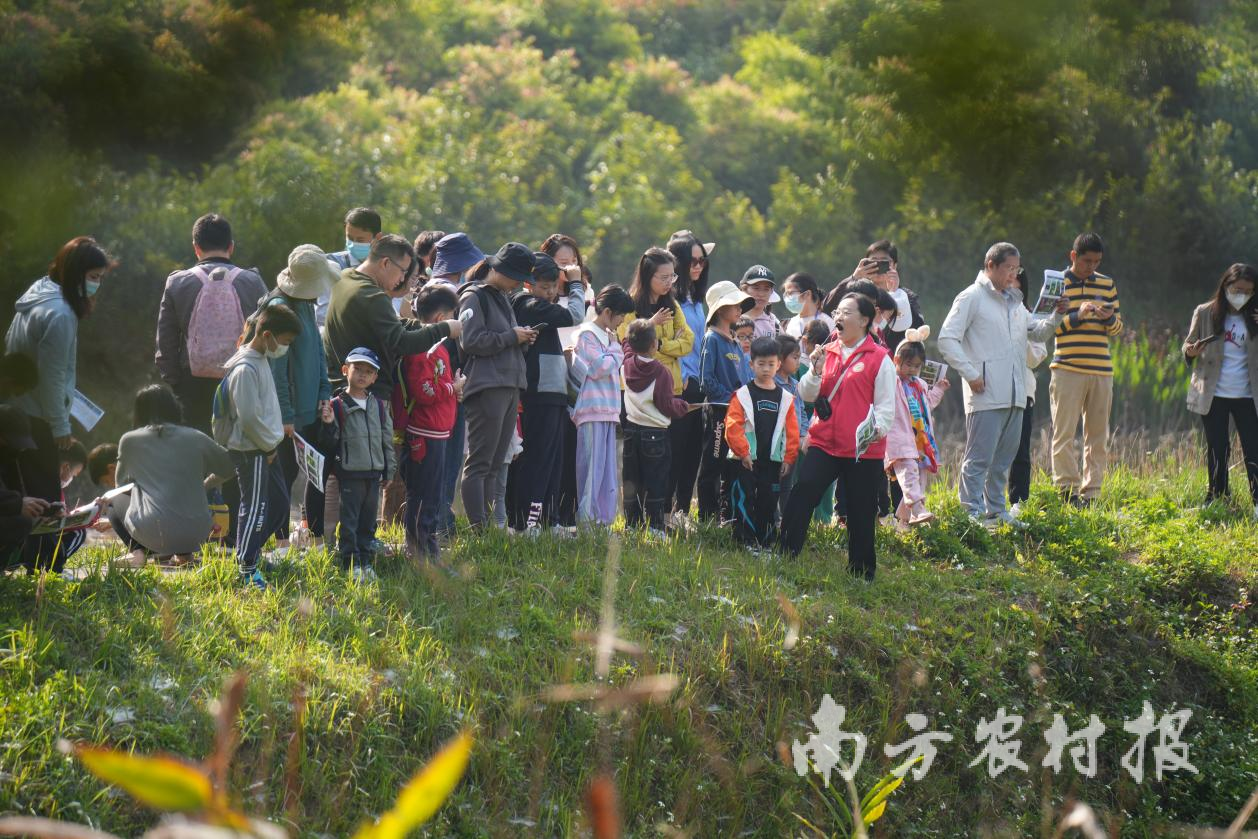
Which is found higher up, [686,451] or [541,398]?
[541,398]

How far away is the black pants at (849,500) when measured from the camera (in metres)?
7.64

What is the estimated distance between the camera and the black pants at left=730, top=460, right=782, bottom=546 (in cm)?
817

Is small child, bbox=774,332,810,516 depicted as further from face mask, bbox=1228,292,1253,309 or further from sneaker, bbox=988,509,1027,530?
face mask, bbox=1228,292,1253,309

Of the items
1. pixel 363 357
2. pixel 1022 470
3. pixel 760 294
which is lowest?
pixel 1022 470

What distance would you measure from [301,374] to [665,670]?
7.53ft

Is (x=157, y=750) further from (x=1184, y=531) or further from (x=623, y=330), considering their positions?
(x=1184, y=531)

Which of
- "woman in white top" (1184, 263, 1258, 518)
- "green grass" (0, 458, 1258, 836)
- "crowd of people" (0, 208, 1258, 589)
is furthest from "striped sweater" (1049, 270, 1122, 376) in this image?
"green grass" (0, 458, 1258, 836)

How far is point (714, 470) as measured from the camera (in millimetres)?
8570

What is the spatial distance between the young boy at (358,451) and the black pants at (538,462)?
1.19 meters

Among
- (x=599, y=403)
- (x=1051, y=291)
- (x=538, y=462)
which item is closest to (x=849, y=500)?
(x=599, y=403)

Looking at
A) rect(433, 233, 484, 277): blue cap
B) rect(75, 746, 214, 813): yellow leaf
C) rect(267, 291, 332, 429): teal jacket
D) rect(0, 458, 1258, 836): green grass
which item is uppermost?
rect(433, 233, 484, 277): blue cap

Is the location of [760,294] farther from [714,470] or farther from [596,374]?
[596,374]

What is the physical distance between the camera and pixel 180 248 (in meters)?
17.0

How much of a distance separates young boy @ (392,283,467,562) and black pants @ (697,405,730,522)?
6.08ft
